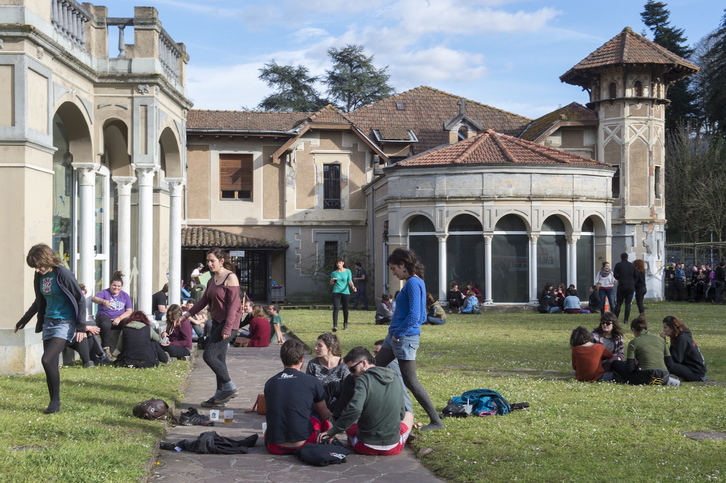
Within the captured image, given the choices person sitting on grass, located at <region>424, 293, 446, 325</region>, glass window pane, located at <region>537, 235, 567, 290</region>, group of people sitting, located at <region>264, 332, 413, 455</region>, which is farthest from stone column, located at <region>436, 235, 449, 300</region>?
group of people sitting, located at <region>264, 332, 413, 455</region>

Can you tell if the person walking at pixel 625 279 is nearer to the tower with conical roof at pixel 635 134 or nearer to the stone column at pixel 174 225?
the stone column at pixel 174 225

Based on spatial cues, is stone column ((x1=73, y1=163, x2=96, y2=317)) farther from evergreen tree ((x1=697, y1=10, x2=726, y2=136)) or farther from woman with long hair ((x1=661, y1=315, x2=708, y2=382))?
evergreen tree ((x1=697, y1=10, x2=726, y2=136))

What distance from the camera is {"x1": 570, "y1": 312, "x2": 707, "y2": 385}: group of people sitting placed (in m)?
12.3

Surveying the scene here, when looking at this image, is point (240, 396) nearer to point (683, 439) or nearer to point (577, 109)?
point (683, 439)

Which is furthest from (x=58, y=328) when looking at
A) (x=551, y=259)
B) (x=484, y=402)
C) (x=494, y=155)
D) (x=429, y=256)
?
(x=551, y=259)

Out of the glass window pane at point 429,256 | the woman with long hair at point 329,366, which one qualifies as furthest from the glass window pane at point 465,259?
the woman with long hair at point 329,366

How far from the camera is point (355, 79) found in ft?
186

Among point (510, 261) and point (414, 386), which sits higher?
point (510, 261)

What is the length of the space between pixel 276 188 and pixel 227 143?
2.96 m

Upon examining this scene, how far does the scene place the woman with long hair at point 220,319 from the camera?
1057 centimetres

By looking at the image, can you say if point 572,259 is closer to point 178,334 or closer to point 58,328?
point 178,334

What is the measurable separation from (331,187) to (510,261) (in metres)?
11.2

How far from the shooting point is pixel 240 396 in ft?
38.1

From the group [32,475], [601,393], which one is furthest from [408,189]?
[32,475]
